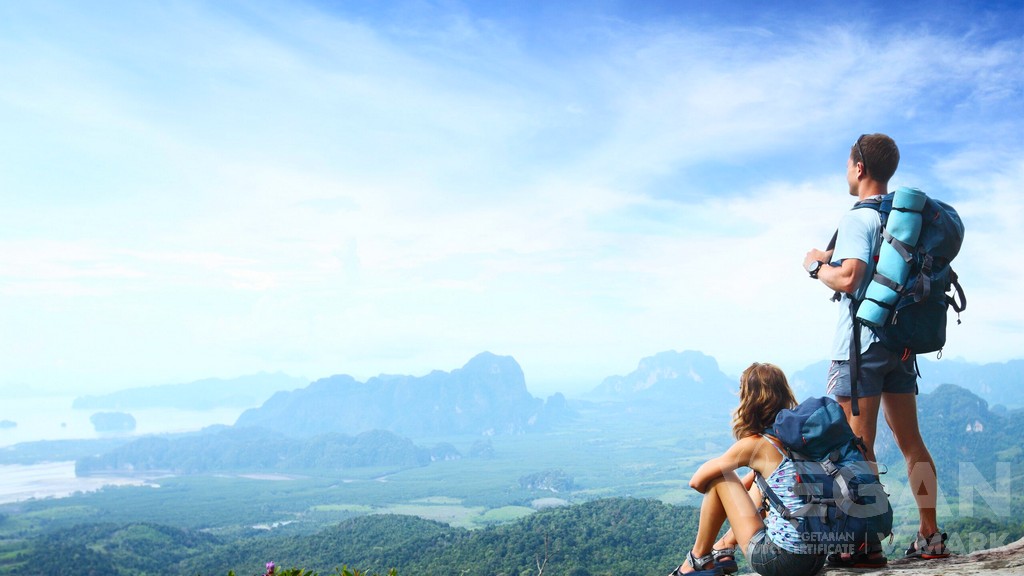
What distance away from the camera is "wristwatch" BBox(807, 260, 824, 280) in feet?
12.2

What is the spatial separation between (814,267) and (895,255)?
0.42 m

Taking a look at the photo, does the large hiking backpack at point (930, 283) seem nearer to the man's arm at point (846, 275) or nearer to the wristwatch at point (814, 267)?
the man's arm at point (846, 275)

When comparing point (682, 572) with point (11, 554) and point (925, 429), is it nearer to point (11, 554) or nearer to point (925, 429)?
point (11, 554)

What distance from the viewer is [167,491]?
577 feet

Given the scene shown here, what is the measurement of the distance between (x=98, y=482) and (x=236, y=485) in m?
48.4

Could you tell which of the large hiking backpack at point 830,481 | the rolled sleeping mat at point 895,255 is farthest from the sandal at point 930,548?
the rolled sleeping mat at point 895,255

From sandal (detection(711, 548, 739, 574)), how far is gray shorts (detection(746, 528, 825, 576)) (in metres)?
0.20

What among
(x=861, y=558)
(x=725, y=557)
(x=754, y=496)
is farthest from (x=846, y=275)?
(x=725, y=557)

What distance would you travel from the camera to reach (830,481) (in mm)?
3309

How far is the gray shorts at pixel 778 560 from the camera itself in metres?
3.40

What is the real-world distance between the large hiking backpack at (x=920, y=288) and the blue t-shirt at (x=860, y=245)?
1.8 inches

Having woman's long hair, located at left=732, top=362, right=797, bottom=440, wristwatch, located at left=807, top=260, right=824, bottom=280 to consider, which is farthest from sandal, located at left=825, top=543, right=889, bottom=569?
wristwatch, located at left=807, top=260, right=824, bottom=280

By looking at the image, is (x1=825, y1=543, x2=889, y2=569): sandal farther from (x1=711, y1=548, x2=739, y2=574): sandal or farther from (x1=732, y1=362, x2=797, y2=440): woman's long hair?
(x1=732, y1=362, x2=797, y2=440): woman's long hair

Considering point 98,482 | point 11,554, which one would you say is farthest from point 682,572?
point 98,482
